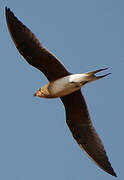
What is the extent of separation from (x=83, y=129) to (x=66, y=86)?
1.89m

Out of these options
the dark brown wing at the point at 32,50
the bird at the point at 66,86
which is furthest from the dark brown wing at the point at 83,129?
the dark brown wing at the point at 32,50

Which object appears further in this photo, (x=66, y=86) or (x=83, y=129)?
(x=83, y=129)

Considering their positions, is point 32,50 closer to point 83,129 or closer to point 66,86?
point 66,86

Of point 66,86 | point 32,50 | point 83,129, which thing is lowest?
point 83,129

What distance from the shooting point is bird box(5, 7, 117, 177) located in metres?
11.7

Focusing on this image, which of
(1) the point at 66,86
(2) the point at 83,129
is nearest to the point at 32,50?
(1) the point at 66,86

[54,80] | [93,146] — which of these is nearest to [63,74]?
[54,80]

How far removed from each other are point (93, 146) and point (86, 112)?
→ 3.04ft

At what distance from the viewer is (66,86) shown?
39.1 feet

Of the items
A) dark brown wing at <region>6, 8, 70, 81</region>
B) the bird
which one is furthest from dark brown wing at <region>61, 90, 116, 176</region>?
dark brown wing at <region>6, 8, 70, 81</region>

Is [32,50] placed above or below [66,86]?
above

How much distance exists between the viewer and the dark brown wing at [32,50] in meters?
11.7

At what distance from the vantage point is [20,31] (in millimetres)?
11789

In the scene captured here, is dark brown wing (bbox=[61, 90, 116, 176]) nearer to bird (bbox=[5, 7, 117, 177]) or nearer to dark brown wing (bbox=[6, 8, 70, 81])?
bird (bbox=[5, 7, 117, 177])
